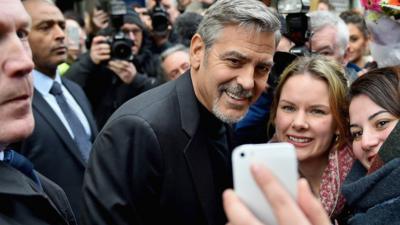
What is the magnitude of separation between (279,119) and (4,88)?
67.5 inches

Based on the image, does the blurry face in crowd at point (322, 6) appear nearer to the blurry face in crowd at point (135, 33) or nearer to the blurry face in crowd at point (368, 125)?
the blurry face in crowd at point (135, 33)

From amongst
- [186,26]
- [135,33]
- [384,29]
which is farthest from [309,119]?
[135,33]

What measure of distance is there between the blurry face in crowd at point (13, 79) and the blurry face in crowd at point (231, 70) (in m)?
0.98

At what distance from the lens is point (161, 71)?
4746mm

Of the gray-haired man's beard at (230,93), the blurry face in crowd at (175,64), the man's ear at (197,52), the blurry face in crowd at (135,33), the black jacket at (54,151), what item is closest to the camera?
the gray-haired man's beard at (230,93)

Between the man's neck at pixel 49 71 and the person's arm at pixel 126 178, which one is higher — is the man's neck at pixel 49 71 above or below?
below

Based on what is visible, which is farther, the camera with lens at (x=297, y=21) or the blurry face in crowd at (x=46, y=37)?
the blurry face in crowd at (x=46, y=37)

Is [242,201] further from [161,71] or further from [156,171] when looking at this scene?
[161,71]

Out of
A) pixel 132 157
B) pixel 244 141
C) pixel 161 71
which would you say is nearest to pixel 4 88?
pixel 132 157

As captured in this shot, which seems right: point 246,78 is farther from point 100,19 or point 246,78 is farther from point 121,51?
point 100,19

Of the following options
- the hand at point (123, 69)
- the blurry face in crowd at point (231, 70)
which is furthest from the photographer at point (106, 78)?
the blurry face in crowd at point (231, 70)

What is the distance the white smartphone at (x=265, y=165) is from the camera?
0.95 metres

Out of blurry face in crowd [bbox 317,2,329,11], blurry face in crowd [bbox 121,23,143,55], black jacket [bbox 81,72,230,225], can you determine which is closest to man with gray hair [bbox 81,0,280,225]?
black jacket [bbox 81,72,230,225]

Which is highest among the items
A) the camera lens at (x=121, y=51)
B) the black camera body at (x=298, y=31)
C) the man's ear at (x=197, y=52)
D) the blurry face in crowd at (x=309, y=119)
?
the man's ear at (x=197, y=52)
